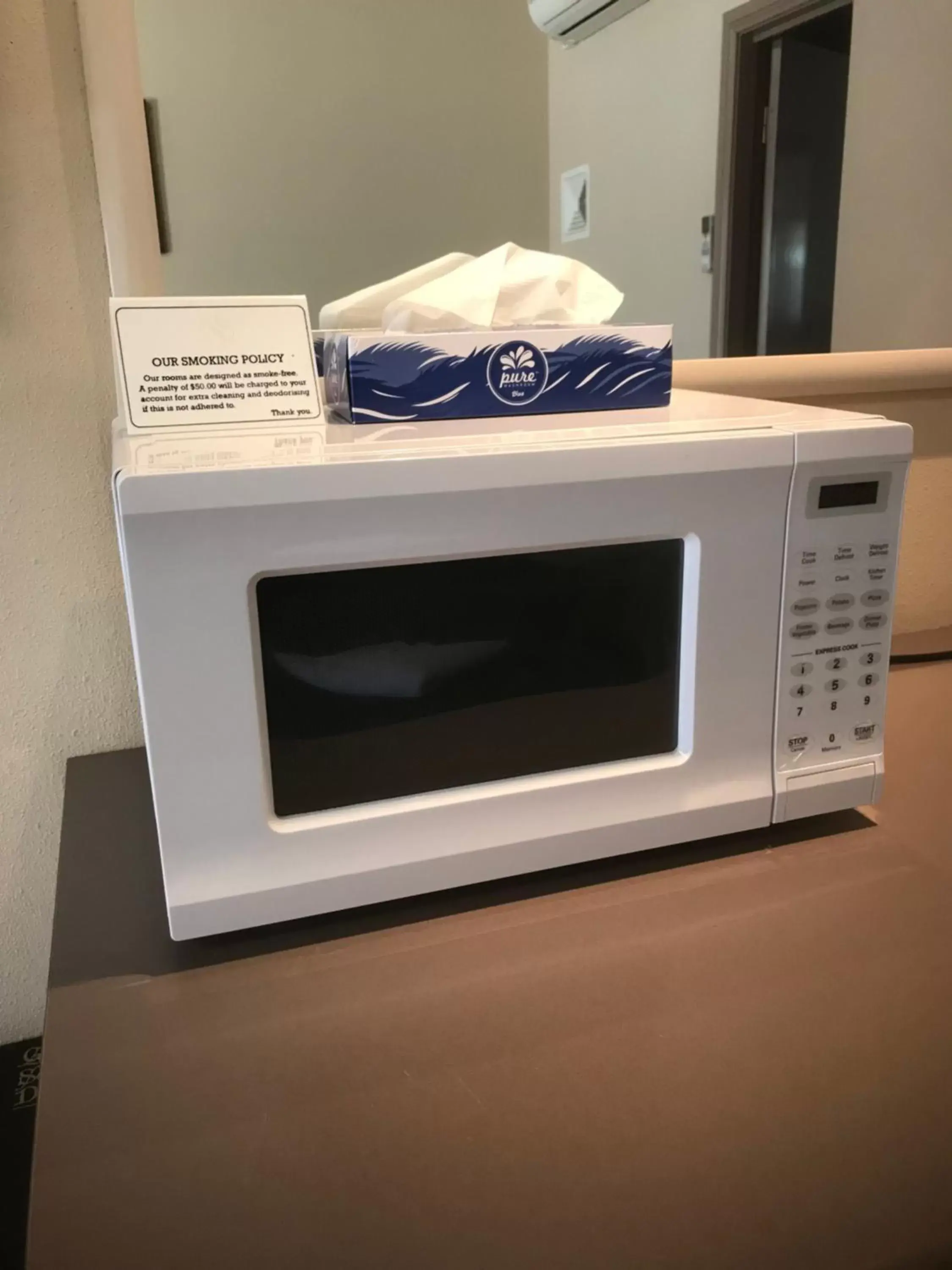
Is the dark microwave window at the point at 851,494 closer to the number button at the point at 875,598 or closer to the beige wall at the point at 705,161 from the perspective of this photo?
the number button at the point at 875,598

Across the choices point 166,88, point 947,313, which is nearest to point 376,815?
point 166,88

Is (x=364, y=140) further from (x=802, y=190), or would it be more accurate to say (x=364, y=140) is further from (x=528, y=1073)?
(x=528, y=1073)

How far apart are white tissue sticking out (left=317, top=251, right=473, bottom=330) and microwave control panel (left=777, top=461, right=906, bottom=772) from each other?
14.7 inches

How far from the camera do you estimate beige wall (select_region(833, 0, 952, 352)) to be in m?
1.59

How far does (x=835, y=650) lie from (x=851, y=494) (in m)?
0.09

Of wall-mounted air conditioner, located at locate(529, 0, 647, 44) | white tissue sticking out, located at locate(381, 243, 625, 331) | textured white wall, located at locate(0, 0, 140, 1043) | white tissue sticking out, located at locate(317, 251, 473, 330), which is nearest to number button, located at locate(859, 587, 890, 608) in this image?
white tissue sticking out, located at locate(381, 243, 625, 331)

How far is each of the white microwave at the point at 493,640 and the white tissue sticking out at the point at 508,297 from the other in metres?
0.14

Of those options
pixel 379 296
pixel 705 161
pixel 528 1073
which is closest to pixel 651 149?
pixel 705 161

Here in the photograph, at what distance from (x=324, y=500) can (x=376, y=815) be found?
0.17m

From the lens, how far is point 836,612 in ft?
1.90

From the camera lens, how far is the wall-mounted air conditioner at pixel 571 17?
67.7 inches

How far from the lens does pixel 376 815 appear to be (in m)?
0.52

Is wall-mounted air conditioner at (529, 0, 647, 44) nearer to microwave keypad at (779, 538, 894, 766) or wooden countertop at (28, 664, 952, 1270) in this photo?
microwave keypad at (779, 538, 894, 766)

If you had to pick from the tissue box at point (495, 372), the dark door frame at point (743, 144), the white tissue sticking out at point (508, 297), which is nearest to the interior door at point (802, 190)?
the dark door frame at point (743, 144)
